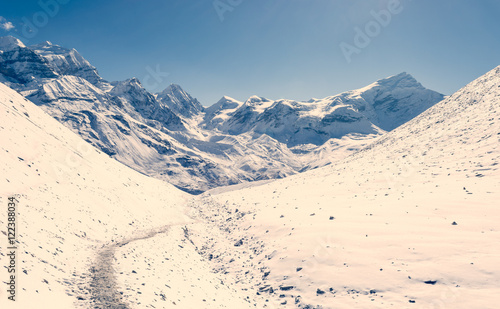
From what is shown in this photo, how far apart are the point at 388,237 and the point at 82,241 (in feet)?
84.9

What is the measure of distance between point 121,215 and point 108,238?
7.74m

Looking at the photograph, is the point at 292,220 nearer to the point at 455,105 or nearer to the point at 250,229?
the point at 250,229

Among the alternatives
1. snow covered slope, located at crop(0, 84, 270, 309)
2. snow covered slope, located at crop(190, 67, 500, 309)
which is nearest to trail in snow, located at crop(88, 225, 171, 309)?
snow covered slope, located at crop(0, 84, 270, 309)

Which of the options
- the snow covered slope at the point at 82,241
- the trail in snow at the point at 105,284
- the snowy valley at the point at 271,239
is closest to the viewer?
the trail in snow at the point at 105,284

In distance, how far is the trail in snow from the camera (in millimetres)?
14705

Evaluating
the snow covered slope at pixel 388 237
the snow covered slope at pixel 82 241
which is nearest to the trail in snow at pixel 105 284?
the snow covered slope at pixel 82 241

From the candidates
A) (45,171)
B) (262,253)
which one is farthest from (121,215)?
(262,253)

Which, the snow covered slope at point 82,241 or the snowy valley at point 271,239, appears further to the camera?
the snow covered slope at point 82,241

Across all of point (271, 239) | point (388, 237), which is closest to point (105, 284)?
point (271, 239)

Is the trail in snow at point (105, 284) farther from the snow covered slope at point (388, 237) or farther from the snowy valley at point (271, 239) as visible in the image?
the snow covered slope at point (388, 237)

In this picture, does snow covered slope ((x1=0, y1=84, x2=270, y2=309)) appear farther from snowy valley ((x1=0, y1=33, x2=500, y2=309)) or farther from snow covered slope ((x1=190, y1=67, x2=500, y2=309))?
snow covered slope ((x1=190, y1=67, x2=500, y2=309))

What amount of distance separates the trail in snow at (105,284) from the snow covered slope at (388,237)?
9.44 m

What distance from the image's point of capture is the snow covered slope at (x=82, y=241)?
50.2 ft

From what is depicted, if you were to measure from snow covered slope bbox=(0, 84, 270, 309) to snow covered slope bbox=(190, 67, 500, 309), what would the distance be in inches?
165
